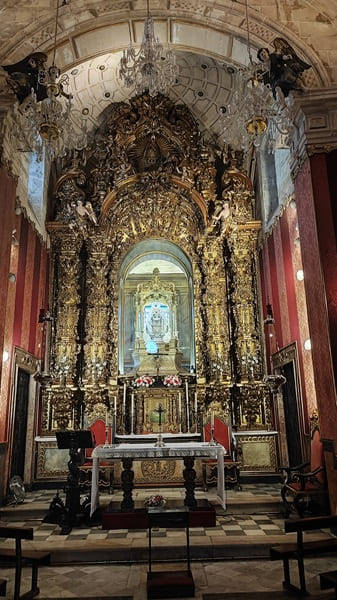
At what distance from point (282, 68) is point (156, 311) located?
6872 millimetres

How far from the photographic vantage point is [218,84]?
11.4 meters

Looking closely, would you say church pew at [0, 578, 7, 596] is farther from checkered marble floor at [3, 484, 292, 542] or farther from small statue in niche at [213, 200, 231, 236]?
small statue in niche at [213, 200, 231, 236]

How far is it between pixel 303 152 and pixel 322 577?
234 inches

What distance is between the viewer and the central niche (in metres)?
11.3

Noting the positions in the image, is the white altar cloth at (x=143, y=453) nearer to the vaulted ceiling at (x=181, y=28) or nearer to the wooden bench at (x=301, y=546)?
the wooden bench at (x=301, y=546)

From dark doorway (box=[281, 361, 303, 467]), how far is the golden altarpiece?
50 centimetres

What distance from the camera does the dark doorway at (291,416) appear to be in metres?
9.17

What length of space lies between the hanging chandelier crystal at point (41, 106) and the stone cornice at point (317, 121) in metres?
3.56

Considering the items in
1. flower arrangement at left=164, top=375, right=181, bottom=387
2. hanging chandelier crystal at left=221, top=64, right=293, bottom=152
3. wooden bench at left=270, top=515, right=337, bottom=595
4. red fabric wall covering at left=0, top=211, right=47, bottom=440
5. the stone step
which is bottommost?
the stone step

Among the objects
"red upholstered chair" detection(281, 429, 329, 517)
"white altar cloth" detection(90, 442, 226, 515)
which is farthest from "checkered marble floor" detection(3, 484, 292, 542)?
"white altar cloth" detection(90, 442, 226, 515)

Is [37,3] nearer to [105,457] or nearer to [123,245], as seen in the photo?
[123,245]

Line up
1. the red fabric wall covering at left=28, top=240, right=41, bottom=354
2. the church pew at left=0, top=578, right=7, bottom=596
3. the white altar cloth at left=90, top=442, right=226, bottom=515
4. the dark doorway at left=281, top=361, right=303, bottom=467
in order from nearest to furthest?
1. the church pew at left=0, top=578, right=7, bottom=596
2. the white altar cloth at left=90, top=442, right=226, bottom=515
3. the dark doorway at left=281, top=361, right=303, bottom=467
4. the red fabric wall covering at left=28, top=240, right=41, bottom=354

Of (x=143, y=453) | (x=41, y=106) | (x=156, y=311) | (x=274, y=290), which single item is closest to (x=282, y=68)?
(x=41, y=106)

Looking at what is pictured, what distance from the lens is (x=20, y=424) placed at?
9.40 m
